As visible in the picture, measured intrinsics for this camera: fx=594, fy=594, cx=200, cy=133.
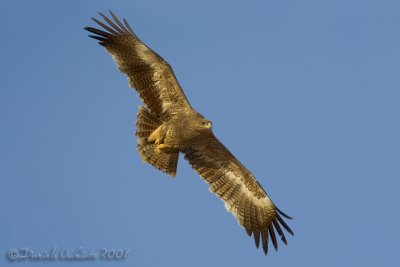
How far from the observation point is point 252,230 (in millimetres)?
11602

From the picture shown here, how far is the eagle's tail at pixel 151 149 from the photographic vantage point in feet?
37.9

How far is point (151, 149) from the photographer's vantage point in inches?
458

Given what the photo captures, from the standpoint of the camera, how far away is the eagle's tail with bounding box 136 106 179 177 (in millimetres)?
11539

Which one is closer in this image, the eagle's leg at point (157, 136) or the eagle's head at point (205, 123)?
the eagle's head at point (205, 123)

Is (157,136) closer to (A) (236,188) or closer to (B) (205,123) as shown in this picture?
(B) (205,123)

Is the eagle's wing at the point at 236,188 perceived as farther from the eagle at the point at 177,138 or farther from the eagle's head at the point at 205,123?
the eagle's head at the point at 205,123

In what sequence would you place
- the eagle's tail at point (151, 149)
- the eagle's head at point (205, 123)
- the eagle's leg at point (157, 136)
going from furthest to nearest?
the eagle's tail at point (151, 149), the eagle's leg at point (157, 136), the eagle's head at point (205, 123)

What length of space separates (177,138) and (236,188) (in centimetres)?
169

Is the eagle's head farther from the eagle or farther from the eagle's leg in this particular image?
the eagle's leg

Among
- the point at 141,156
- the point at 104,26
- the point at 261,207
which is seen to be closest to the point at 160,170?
the point at 141,156

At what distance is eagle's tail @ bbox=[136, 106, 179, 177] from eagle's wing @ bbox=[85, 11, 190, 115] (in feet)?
1.04

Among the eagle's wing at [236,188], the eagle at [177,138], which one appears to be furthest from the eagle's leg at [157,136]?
the eagle's wing at [236,188]

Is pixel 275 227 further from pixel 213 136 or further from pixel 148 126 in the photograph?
pixel 148 126

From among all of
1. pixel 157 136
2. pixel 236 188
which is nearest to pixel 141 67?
pixel 157 136
